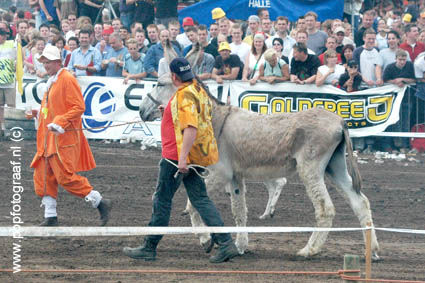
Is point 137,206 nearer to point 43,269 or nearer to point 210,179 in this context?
point 210,179

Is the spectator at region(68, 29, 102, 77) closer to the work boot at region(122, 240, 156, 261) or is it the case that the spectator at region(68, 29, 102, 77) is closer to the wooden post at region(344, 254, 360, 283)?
the work boot at region(122, 240, 156, 261)

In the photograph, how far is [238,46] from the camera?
17.0 m

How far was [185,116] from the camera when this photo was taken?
27.6ft

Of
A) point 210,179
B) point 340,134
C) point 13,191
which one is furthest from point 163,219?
point 13,191

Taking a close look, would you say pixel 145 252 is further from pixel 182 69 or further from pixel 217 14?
pixel 217 14

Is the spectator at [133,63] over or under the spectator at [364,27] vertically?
under

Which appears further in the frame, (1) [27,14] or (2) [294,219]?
(1) [27,14]

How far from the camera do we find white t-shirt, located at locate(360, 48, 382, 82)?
16.4 metres

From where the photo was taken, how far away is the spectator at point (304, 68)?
1575 cm

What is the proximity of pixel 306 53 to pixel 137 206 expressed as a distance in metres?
5.60

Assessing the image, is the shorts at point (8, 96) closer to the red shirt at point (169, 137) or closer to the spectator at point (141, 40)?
the spectator at point (141, 40)

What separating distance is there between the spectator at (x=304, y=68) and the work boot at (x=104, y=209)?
21.0ft

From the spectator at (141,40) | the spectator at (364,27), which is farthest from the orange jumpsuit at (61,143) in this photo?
the spectator at (364,27)

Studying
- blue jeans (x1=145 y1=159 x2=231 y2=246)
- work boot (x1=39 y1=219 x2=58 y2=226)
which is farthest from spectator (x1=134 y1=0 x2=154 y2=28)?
blue jeans (x1=145 y1=159 x2=231 y2=246)
